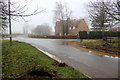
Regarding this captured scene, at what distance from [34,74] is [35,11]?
290 centimetres

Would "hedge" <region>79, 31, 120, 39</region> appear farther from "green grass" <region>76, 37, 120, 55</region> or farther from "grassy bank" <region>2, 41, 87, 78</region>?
"grassy bank" <region>2, 41, 87, 78</region>

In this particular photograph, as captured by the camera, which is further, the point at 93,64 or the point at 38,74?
the point at 93,64

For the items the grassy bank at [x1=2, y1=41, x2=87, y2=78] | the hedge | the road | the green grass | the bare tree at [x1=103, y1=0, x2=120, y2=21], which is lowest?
the road

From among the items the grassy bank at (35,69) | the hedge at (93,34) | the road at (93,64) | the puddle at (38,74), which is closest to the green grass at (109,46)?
the road at (93,64)

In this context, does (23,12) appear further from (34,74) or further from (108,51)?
(108,51)

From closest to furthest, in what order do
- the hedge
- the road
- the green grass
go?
the road
the green grass
the hedge

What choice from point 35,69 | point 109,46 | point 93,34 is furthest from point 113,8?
point 93,34

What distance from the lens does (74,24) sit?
47.3 m

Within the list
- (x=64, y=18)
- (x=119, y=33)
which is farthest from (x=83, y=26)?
(x=119, y=33)

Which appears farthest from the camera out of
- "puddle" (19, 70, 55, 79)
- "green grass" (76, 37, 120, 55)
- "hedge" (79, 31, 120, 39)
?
"hedge" (79, 31, 120, 39)

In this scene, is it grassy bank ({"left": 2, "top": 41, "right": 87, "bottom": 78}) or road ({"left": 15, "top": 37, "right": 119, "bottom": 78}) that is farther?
road ({"left": 15, "top": 37, "right": 119, "bottom": 78})

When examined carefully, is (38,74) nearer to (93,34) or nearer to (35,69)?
(35,69)

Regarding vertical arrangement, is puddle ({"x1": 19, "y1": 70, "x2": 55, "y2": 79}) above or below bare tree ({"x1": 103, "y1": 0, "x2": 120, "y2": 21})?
below

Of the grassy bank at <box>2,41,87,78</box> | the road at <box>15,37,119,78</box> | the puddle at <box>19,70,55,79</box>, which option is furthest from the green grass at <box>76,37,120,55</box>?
the puddle at <box>19,70,55,79</box>
